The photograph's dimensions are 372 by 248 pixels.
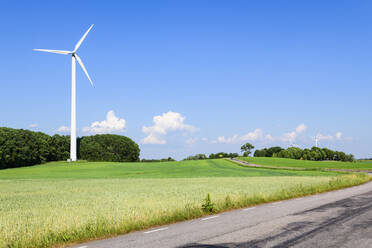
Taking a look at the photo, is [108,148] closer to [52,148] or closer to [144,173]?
A: [52,148]

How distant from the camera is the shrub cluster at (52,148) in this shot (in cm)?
9631

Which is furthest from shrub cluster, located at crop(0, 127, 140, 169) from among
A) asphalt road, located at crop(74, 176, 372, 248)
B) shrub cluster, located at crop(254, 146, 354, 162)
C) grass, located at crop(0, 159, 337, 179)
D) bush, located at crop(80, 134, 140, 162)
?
asphalt road, located at crop(74, 176, 372, 248)

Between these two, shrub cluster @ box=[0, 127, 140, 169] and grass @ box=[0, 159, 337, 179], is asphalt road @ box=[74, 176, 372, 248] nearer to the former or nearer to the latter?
grass @ box=[0, 159, 337, 179]

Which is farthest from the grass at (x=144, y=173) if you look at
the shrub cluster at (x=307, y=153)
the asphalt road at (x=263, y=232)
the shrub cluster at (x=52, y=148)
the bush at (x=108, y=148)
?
the shrub cluster at (x=307, y=153)

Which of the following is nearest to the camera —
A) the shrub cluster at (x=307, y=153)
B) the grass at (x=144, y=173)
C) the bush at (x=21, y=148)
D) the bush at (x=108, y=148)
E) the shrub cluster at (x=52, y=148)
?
the grass at (x=144, y=173)

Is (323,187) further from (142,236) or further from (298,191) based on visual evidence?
(142,236)

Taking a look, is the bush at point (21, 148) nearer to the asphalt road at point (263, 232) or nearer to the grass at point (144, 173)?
the grass at point (144, 173)

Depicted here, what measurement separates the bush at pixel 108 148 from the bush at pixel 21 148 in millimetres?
A: 18492

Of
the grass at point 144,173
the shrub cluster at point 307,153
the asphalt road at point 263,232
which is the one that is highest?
the shrub cluster at point 307,153

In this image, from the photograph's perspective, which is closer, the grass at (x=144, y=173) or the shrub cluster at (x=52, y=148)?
the grass at (x=144, y=173)

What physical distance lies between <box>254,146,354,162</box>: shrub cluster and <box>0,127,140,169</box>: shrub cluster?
81.5 meters

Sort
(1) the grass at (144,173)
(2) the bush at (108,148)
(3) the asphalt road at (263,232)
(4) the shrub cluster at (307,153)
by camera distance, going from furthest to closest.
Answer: (4) the shrub cluster at (307,153)
(2) the bush at (108,148)
(1) the grass at (144,173)
(3) the asphalt road at (263,232)

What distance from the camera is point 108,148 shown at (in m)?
134

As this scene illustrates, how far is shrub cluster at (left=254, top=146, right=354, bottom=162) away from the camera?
594 ft
